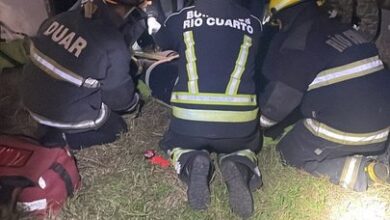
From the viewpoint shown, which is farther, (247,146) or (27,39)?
(27,39)

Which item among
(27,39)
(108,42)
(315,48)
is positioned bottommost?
(27,39)

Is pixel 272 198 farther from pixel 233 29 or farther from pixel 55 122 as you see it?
pixel 55 122

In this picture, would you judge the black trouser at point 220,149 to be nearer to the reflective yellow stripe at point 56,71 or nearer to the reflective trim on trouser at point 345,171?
the reflective trim on trouser at point 345,171

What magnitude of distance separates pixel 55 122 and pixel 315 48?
3.73 ft

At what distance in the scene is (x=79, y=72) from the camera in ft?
7.39

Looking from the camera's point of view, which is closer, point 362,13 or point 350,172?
point 350,172

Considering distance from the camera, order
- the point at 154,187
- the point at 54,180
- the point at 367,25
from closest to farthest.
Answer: the point at 54,180
the point at 154,187
the point at 367,25

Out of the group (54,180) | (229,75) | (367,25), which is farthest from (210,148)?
(367,25)

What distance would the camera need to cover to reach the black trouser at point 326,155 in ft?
7.33

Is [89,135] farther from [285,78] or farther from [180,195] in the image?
[285,78]

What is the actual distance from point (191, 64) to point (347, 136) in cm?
69

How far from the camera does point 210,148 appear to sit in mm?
2223

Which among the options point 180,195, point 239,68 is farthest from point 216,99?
point 180,195

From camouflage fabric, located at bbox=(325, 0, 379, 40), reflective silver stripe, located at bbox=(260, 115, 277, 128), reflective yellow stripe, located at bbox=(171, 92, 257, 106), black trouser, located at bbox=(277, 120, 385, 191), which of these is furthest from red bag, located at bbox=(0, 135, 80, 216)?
camouflage fabric, located at bbox=(325, 0, 379, 40)
